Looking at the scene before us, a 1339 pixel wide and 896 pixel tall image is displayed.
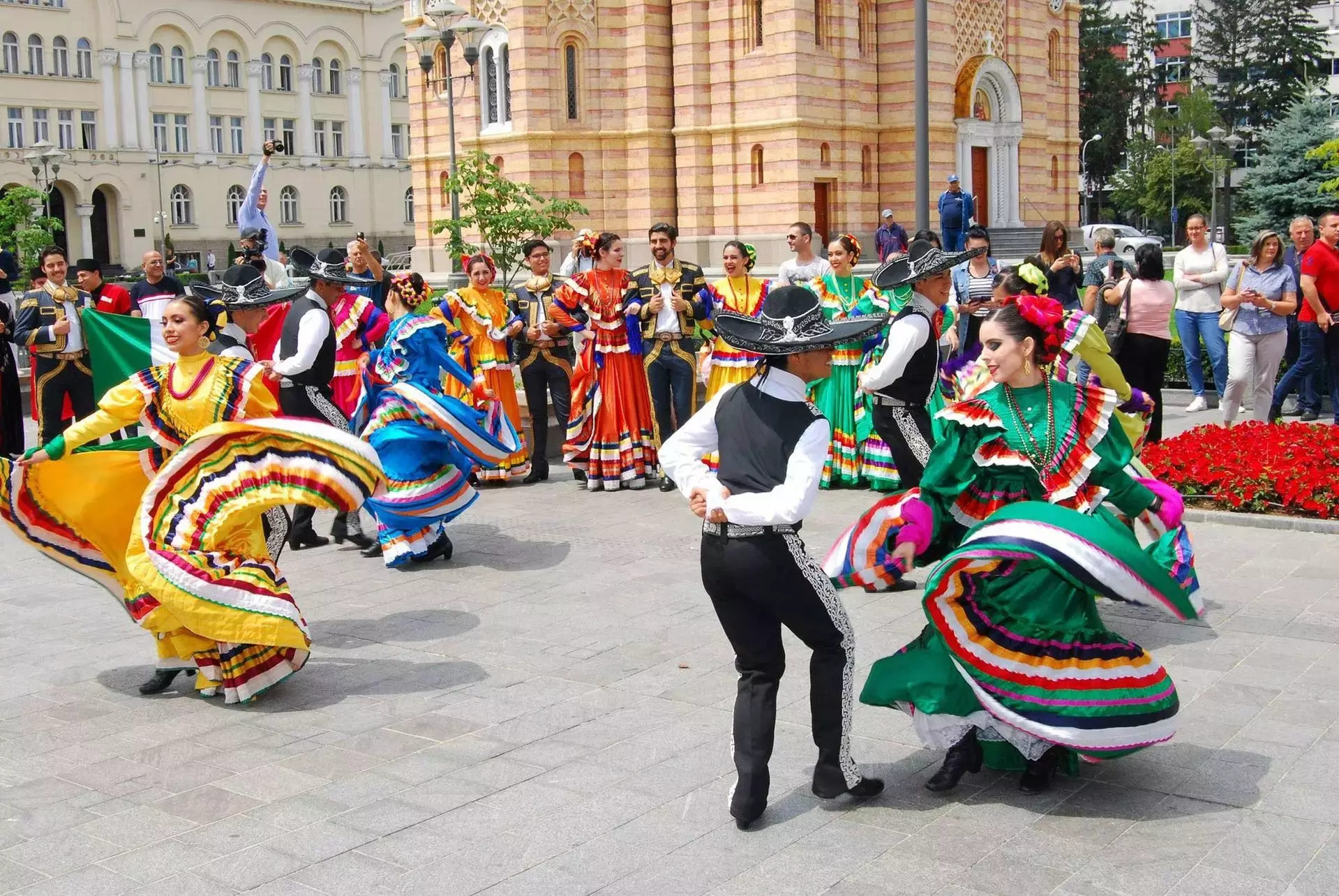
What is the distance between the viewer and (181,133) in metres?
61.6

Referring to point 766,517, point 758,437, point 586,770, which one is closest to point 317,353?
point 586,770

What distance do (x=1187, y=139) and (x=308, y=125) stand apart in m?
37.6

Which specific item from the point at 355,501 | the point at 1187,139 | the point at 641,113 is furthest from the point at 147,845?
the point at 1187,139

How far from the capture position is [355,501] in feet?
21.5

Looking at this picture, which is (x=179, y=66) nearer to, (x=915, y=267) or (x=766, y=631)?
(x=915, y=267)

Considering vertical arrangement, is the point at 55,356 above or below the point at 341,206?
below

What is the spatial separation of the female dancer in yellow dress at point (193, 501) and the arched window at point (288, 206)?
58559 mm

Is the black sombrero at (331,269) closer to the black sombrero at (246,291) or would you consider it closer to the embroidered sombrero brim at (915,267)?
the black sombrero at (246,291)

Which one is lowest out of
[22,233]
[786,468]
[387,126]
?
[786,468]

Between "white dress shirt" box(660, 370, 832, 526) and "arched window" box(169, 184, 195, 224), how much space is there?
5973cm

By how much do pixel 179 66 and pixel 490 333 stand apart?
5479 cm

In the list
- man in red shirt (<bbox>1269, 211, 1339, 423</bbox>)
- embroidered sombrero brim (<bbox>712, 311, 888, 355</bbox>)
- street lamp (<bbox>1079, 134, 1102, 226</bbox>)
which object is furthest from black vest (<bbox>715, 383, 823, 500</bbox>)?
street lamp (<bbox>1079, 134, 1102, 226</bbox>)

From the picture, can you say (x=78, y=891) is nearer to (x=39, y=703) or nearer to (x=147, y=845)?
(x=147, y=845)

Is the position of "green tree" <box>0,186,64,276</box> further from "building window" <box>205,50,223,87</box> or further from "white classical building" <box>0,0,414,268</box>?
"building window" <box>205,50,223,87</box>
